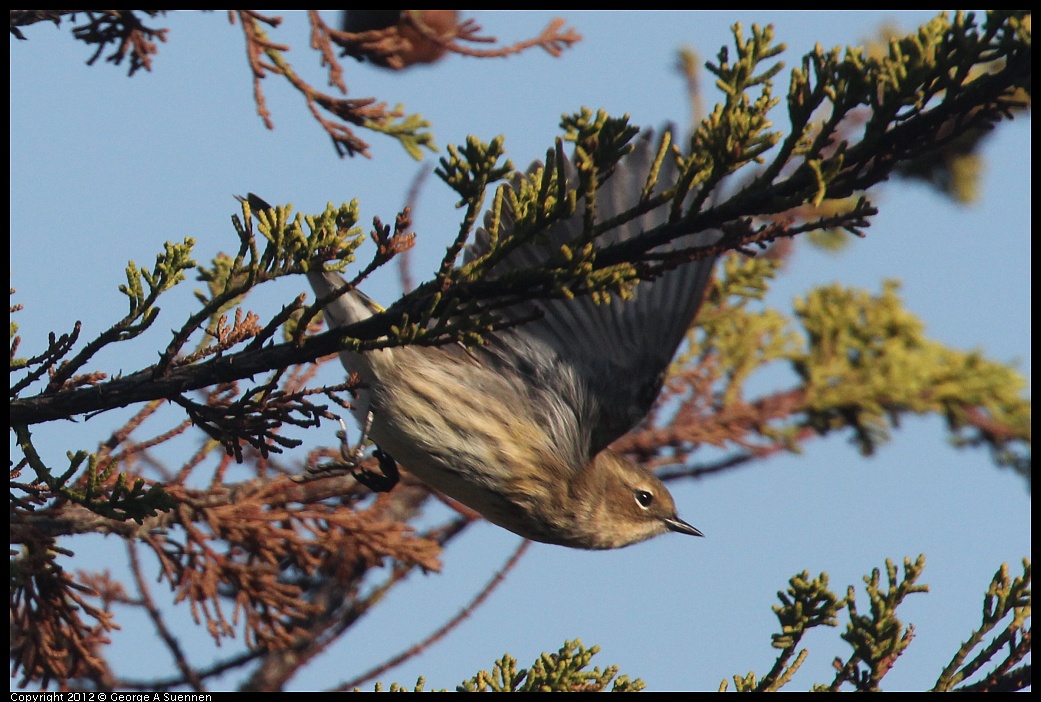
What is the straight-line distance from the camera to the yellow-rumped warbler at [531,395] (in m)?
4.76

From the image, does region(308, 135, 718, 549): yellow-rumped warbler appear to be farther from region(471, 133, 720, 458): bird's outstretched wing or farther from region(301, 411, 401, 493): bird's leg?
region(301, 411, 401, 493): bird's leg

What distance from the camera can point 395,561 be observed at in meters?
4.95

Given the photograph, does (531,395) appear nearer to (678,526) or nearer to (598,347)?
(598,347)

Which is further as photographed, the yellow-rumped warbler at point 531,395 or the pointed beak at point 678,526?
the pointed beak at point 678,526

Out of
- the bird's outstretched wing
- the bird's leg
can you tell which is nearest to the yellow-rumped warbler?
the bird's outstretched wing

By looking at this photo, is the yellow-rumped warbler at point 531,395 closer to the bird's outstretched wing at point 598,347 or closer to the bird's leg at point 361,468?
the bird's outstretched wing at point 598,347

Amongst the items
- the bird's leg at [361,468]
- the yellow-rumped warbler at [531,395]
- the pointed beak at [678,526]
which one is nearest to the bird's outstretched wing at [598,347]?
the yellow-rumped warbler at [531,395]

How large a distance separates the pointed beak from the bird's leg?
4.68ft

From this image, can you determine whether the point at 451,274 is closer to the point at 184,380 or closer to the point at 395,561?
the point at 184,380

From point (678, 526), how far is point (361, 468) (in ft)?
5.87

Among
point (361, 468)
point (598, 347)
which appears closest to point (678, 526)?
point (598, 347)

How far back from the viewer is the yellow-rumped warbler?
4762mm

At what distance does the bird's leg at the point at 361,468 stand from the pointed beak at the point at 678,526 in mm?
1427

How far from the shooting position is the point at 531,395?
4.84 metres
